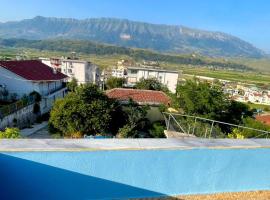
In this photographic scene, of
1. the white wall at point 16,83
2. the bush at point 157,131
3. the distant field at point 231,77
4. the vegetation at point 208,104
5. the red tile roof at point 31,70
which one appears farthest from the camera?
the distant field at point 231,77

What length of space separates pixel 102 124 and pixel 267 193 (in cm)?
1413

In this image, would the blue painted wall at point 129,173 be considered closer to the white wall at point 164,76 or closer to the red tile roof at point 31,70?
the red tile roof at point 31,70

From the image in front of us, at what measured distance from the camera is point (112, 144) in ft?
12.9

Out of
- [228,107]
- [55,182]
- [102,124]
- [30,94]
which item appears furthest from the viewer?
[30,94]

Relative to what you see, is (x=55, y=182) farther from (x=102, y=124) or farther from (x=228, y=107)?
(x=228, y=107)

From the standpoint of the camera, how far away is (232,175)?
460 centimetres

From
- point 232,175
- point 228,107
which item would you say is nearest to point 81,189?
point 232,175

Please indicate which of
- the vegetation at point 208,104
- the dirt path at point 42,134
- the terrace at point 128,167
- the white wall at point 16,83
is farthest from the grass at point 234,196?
the white wall at point 16,83

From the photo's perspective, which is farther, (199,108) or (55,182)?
(199,108)

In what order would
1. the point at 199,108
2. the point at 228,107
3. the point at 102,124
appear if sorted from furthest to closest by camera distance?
the point at 228,107 → the point at 199,108 → the point at 102,124

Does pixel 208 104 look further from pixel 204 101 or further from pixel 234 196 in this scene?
pixel 234 196

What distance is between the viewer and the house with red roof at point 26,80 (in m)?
27.3

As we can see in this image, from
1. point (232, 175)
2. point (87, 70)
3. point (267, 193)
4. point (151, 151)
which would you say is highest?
point (151, 151)

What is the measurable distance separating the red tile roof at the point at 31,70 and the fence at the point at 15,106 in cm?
301
